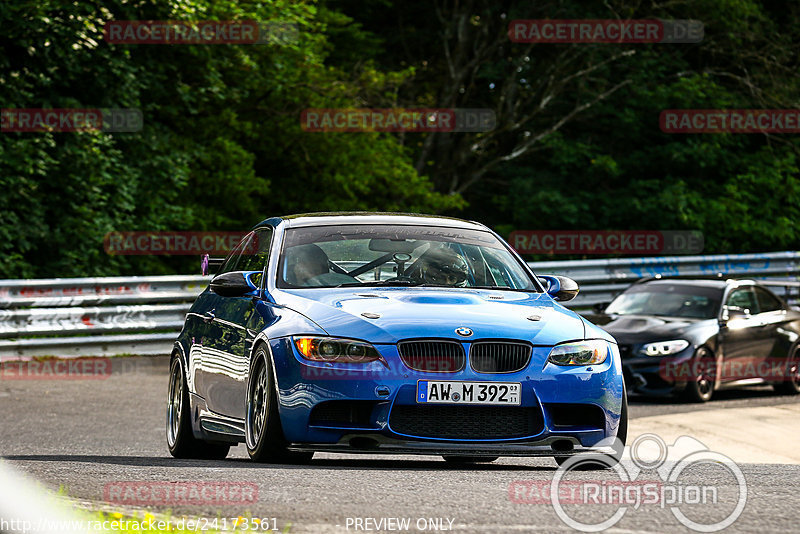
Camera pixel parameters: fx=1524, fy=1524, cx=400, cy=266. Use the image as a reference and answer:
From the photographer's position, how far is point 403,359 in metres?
8.14

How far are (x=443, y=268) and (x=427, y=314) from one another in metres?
1.02

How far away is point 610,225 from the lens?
121ft

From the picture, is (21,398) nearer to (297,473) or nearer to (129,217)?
(297,473)

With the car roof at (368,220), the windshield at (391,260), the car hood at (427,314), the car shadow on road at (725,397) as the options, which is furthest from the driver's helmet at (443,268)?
the car shadow on road at (725,397)

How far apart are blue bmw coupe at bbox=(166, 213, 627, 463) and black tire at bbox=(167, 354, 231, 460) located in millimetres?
819

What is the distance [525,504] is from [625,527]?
695mm

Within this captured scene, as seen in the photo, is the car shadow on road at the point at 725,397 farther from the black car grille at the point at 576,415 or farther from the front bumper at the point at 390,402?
the front bumper at the point at 390,402

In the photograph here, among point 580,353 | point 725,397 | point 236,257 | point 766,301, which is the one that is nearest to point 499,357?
point 580,353

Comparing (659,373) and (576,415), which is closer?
(576,415)

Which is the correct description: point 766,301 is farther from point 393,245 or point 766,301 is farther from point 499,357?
point 499,357

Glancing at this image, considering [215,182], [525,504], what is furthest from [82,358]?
[525,504]

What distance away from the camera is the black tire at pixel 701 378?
18.1 m

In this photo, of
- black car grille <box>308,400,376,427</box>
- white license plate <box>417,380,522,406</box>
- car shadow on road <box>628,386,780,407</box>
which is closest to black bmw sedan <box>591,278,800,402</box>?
car shadow on road <box>628,386,780,407</box>

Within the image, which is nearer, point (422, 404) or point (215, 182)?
point (422, 404)
